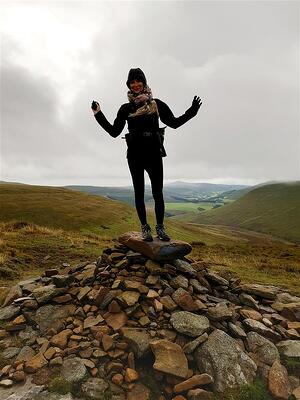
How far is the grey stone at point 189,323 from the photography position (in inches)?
281

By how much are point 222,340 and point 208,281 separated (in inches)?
113

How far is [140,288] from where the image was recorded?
8.21 meters

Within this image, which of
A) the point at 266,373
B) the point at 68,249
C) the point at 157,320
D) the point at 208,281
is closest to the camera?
the point at 266,373

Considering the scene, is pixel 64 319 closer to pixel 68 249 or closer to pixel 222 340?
pixel 222 340

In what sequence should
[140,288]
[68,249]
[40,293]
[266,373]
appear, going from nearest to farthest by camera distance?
[266,373] < [140,288] < [40,293] < [68,249]

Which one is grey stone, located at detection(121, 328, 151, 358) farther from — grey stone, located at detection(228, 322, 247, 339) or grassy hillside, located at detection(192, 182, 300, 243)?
grassy hillside, located at detection(192, 182, 300, 243)

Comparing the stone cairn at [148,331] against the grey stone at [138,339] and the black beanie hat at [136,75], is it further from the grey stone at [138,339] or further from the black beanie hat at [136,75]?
the black beanie hat at [136,75]

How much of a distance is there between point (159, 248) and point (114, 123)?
390 centimetres

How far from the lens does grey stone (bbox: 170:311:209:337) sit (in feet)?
23.4

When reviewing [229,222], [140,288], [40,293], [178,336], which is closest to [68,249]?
[40,293]

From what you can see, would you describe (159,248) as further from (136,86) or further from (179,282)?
(136,86)

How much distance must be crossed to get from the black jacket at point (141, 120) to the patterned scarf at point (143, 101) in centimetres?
12

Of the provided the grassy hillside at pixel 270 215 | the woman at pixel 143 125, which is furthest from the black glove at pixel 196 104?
the grassy hillside at pixel 270 215

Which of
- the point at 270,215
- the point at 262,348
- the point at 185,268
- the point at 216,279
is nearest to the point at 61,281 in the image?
the point at 185,268
